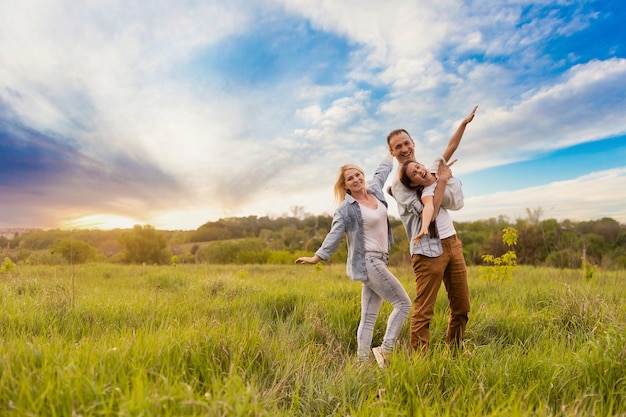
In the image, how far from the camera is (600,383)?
275cm

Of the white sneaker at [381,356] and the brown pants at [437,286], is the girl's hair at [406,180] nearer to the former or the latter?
the brown pants at [437,286]

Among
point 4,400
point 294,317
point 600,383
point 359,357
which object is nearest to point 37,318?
point 4,400

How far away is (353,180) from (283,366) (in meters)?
2.16

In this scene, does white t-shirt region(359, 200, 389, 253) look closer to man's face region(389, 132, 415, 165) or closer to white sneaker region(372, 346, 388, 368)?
man's face region(389, 132, 415, 165)

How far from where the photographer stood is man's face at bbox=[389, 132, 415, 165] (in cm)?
405

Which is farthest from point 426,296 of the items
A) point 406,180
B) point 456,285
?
point 406,180

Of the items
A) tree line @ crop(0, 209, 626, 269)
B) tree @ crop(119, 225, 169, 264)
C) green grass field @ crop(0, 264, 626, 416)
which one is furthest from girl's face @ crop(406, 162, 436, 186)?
tree @ crop(119, 225, 169, 264)

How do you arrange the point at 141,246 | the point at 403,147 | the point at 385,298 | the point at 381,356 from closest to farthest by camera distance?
the point at 381,356 < the point at 385,298 < the point at 403,147 < the point at 141,246

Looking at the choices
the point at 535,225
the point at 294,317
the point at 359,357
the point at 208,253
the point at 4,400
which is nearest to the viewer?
the point at 4,400

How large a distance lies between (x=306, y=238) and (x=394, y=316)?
1638 inches

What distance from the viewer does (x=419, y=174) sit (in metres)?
3.80

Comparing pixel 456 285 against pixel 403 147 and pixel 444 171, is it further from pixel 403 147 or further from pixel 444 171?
pixel 403 147

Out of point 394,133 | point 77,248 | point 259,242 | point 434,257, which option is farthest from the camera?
point 259,242

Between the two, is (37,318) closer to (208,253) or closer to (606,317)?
(606,317)
